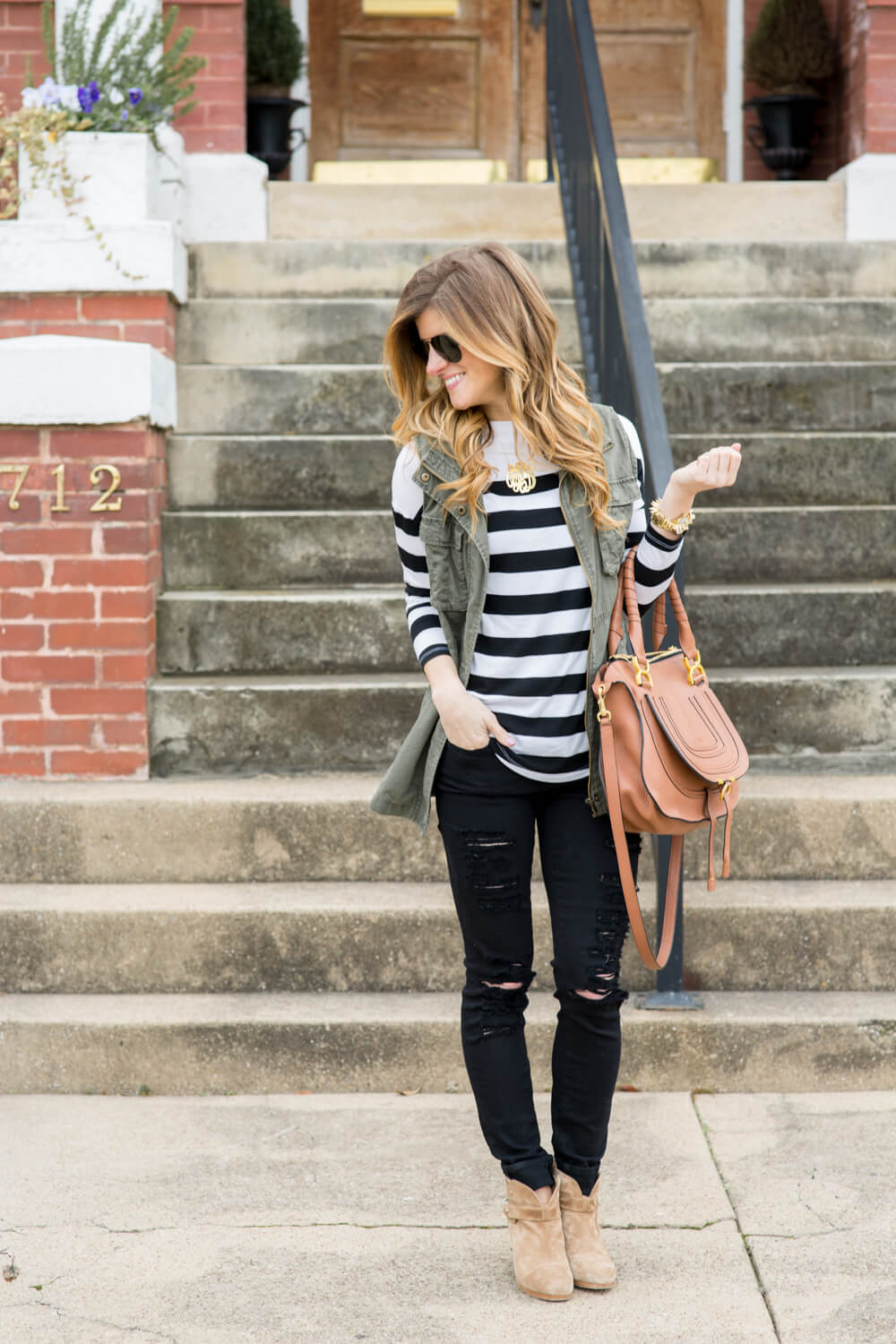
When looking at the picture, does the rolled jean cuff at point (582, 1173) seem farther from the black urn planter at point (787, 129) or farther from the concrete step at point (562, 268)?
the black urn planter at point (787, 129)

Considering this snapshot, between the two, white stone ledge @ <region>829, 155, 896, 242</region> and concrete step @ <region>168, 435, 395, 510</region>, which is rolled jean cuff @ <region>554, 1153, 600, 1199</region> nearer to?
concrete step @ <region>168, 435, 395, 510</region>

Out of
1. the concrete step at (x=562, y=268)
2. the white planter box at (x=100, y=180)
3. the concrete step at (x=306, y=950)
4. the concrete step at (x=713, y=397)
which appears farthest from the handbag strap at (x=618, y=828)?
the concrete step at (x=562, y=268)

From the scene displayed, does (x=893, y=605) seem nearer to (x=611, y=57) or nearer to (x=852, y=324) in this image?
(x=852, y=324)

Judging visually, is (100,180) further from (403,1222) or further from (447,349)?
(403,1222)

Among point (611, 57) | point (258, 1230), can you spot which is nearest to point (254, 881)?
point (258, 1230)

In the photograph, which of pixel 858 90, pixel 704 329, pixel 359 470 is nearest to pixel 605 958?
pixel 359 470

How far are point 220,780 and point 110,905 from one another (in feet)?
1.95

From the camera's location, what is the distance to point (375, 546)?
14.8ft

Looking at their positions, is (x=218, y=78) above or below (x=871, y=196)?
above

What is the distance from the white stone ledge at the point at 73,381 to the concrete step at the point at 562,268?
4.04 ft

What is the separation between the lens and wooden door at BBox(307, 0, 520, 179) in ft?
23.9

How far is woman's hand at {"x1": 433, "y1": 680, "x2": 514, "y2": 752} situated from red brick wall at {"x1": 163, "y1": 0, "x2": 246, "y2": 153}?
159 inches

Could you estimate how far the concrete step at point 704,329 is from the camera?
198 inches

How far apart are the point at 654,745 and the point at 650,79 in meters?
6.03
